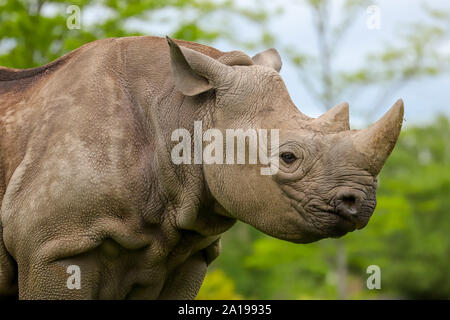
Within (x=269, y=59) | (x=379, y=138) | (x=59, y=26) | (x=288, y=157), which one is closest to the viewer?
(x=379, y=138)

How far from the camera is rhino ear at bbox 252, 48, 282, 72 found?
17.1 feet

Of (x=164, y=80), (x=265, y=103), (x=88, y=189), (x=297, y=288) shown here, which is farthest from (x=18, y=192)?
(x=297, y=288)

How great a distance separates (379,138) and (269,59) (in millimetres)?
1508

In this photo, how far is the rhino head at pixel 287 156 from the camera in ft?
13.2

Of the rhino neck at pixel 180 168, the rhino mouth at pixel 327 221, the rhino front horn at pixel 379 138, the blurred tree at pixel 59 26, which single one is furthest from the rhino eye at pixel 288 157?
the blurred tree at pixel 59 26

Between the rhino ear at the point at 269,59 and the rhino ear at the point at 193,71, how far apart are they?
2.22 feet

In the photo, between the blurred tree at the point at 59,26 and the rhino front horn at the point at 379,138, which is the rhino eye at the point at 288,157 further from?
the blurred tree at the point at 59,26

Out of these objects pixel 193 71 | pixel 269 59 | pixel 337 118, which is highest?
pixel 269 59

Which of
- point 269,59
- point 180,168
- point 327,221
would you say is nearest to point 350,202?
point 327,221

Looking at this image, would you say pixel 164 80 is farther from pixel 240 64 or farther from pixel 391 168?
pixel 391 168

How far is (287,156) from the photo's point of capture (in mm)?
4238

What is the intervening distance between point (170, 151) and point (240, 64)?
0.82 meters

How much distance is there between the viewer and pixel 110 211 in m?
4.45

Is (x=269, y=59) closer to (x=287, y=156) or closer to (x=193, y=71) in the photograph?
(x=193, y=71)
